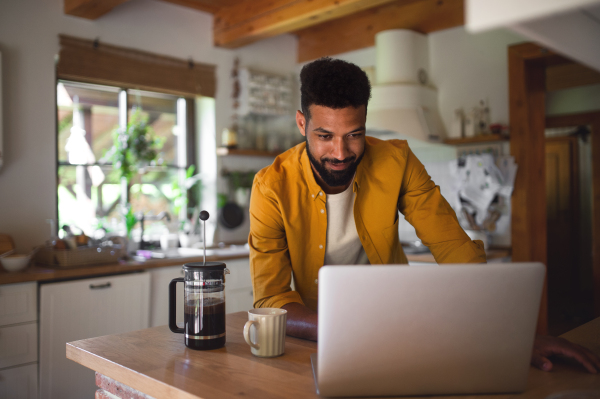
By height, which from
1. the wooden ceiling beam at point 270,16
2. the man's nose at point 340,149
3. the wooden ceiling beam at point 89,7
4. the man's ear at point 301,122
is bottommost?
the man's nose at point 340,149

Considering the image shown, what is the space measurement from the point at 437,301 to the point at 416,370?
0.43 ft

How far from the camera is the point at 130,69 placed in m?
3.59

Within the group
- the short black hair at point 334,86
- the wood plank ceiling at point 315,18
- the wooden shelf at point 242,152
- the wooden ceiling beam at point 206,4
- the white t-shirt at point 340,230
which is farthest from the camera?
the wooden shelf at point 242,152

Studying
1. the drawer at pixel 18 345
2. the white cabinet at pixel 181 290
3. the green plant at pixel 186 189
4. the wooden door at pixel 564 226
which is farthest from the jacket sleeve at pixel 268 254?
the wooden door at pixel 564 226

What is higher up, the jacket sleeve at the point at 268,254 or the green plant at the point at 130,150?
the green plant at the point at 130,150

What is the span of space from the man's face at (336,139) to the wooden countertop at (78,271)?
1.77 m

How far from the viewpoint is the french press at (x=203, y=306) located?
44.8 inches

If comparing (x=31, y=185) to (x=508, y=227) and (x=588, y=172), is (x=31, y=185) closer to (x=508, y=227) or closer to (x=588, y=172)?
(x=508, y=227)

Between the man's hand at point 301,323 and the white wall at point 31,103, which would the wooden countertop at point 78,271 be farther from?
the man's hand at point 301,323

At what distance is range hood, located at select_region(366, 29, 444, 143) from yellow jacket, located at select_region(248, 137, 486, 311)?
2.21m

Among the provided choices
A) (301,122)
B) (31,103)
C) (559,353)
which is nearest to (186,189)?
(31,103)

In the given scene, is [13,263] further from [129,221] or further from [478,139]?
[478,139]

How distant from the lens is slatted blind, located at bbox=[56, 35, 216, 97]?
3.29m

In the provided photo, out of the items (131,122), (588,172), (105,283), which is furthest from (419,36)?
(588,172)
